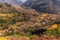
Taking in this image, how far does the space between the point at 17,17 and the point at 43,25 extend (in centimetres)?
2171

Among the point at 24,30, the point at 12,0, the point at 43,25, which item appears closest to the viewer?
the point at 24,30

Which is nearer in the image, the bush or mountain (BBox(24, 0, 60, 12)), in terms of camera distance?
the bush

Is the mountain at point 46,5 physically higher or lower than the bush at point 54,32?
higher

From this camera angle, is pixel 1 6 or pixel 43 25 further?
pixel 1 6

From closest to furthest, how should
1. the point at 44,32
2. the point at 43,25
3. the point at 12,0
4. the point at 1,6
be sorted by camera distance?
the point at 44,32, the point at 43,25, the point at 1,6, the point at 12,0

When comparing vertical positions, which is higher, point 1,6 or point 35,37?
point 1,6

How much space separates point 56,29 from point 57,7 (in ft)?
242

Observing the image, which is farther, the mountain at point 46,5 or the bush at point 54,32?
the mountain at point 46,5

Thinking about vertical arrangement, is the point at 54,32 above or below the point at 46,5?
below

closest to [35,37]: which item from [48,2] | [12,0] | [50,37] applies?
[50,37]

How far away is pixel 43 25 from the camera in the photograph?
5909cm

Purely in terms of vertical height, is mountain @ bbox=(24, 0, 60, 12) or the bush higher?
mountain @ bbox=(24, 0, 60, 12)

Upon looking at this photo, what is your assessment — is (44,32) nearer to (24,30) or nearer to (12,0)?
(24,30)

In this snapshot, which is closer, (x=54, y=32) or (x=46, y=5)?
(x=54, y=32)
